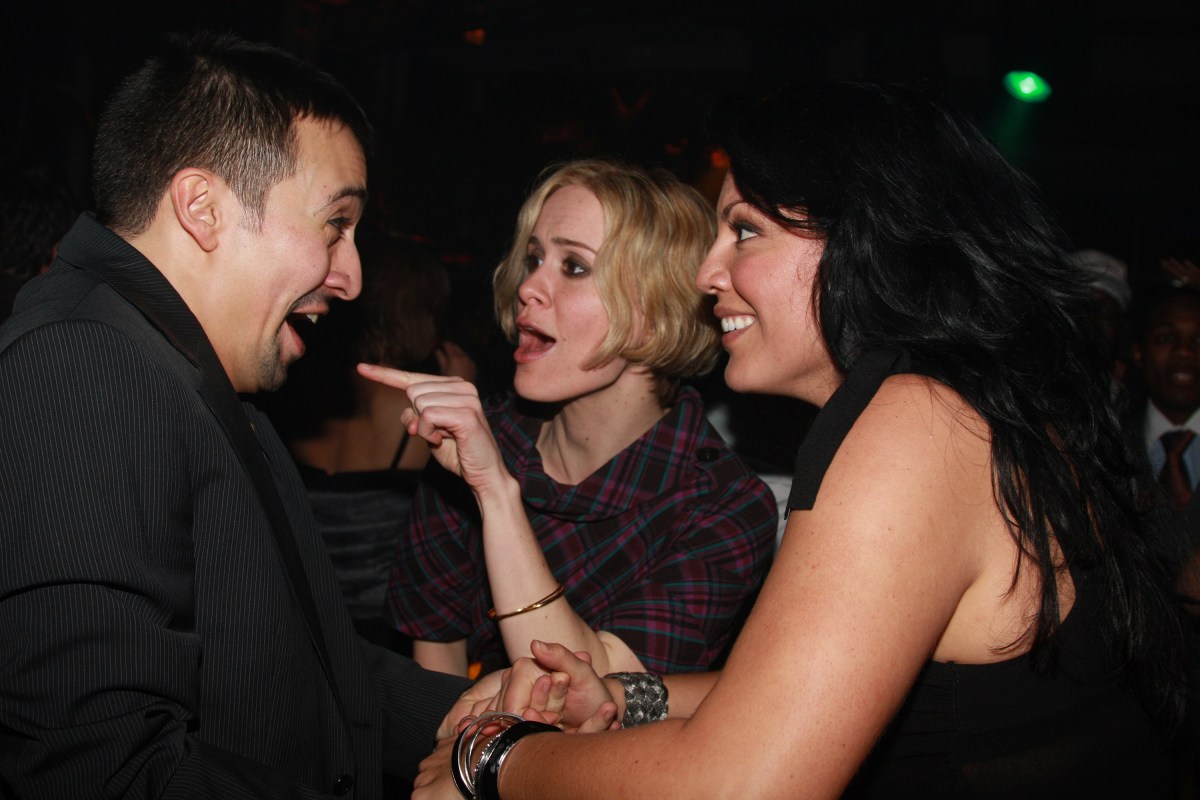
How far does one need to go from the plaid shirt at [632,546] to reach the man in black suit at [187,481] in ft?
1.25

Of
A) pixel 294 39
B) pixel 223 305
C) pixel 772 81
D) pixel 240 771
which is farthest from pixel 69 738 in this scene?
pixel 294 39

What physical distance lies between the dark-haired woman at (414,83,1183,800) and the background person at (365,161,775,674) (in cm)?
48

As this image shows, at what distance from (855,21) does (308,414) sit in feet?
27.0

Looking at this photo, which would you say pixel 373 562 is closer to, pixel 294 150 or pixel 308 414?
pixel 308 414

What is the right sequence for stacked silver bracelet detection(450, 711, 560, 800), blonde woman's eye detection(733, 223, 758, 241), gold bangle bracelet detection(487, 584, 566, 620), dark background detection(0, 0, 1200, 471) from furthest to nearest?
dark background detection(0, 0, 1200, 471) < gold bangle bracelet detection(487, 584, 566, 620) < blonde woman's eye detection(733, 223, 758, 241) < stacked silver bracelet detection(450, 711, 560, 800)

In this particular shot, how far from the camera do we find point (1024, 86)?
5.46 m

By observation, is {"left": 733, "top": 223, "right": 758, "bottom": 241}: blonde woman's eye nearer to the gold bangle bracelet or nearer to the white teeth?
the white teeth

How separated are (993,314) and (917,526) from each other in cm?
50

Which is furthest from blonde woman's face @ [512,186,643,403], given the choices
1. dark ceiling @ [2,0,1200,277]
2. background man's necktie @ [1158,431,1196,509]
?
background man's necktie @ [1158,431,1196,509]

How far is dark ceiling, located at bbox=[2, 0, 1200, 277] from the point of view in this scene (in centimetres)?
526

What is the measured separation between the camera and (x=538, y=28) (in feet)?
24.2

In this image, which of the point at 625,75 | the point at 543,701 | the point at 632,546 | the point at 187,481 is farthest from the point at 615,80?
the point at 187,481

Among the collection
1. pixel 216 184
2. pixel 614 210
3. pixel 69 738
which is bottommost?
pixel 69 738

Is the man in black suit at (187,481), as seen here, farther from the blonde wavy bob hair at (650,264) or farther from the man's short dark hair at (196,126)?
the blonde wavy bob hair at (650,264)
